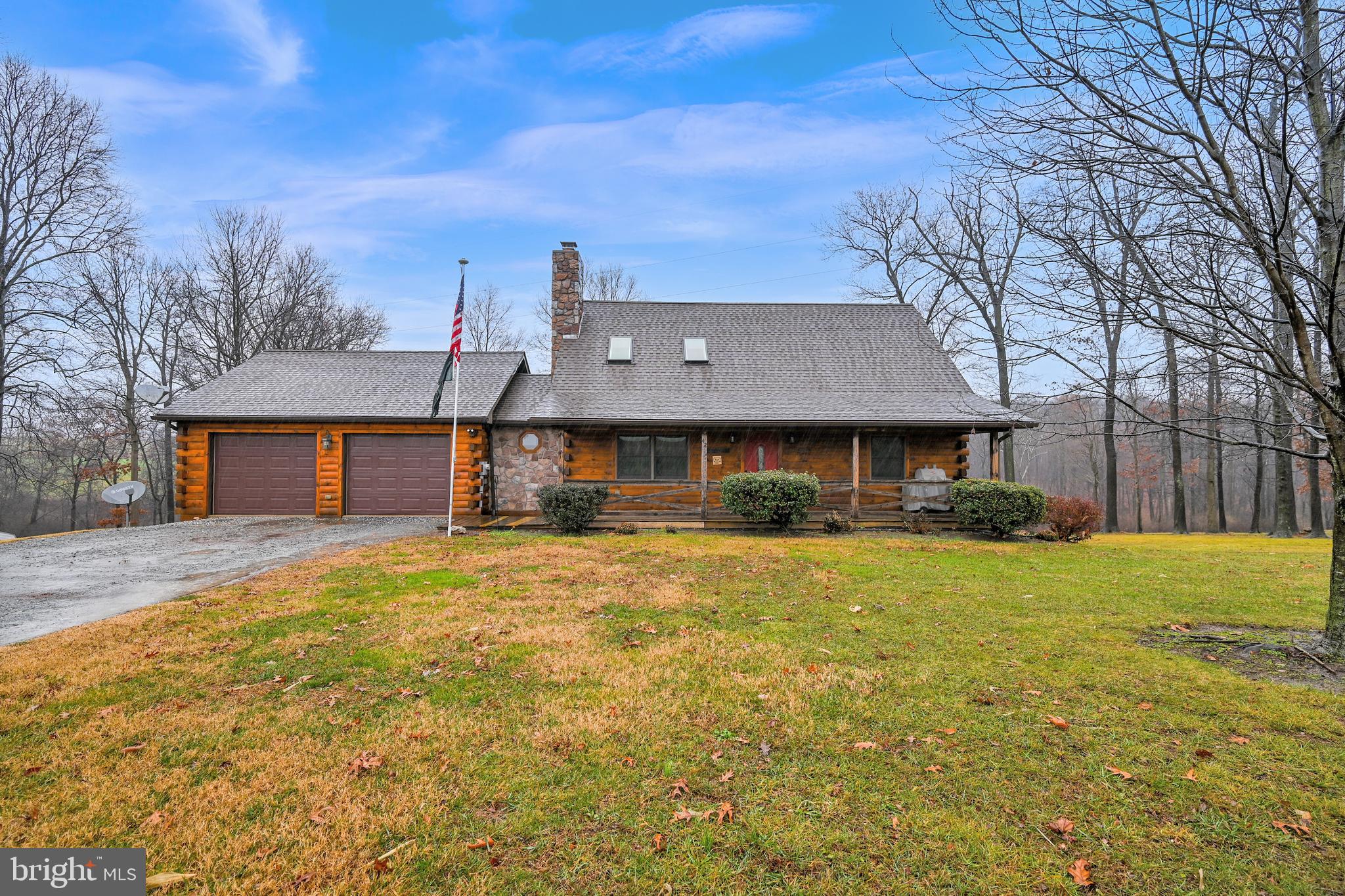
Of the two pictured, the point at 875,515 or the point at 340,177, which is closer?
the point at 875,515

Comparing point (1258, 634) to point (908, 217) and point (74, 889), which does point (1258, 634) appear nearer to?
point (74, 889)

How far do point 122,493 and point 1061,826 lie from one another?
1965 cm

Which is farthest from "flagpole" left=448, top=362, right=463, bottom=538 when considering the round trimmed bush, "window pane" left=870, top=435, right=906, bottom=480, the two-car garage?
the round trimmed bush

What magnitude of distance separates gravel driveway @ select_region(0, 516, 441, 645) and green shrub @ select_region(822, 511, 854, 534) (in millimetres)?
8790

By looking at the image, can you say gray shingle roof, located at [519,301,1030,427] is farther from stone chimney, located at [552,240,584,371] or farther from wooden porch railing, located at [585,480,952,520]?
wooden porch railing, located at [585,480,952,520]

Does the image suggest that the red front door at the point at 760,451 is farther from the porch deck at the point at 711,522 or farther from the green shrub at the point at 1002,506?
the green shrub at the point at 1002,506

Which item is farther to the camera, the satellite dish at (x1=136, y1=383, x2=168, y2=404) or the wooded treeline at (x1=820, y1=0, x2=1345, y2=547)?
the satellite dish at (x1=136, y1=383, x2=168, y2=404)

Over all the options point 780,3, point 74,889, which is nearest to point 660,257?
point 780,3

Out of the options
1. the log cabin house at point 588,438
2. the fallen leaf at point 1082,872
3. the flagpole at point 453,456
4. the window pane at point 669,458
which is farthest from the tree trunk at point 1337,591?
→ the window pane at point 669,458

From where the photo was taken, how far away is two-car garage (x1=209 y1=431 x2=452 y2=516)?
593 inches

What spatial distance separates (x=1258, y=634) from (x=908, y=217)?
20.9m

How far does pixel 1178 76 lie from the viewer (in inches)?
141

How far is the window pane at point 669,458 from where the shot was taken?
14984 mm

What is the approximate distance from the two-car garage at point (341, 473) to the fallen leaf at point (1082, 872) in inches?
584
